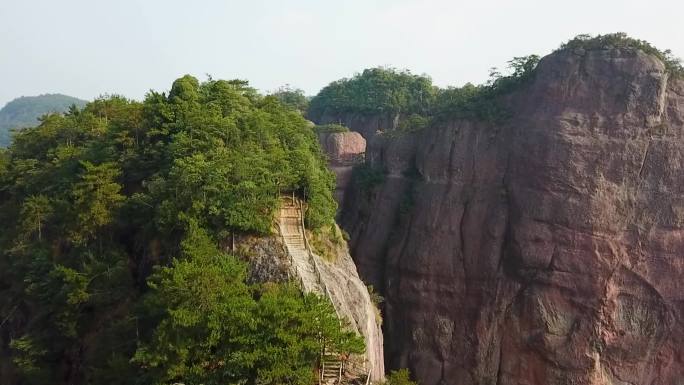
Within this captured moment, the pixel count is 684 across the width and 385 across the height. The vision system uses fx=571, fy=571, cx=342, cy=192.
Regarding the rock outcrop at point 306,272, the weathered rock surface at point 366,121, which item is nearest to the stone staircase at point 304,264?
the rock outcrop at point 306,272

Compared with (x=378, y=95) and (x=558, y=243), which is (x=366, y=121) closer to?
(x=378, y=95)

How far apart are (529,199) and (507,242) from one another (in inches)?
69.2

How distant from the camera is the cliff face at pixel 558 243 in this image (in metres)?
18.8

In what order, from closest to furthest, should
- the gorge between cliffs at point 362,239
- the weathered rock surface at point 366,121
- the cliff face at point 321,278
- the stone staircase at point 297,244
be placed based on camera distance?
the gorge between cliffs at point 362,239, the cliff face at point 321,278, the stone staircase at point 297,244, the weathered rock surface at point 366,121

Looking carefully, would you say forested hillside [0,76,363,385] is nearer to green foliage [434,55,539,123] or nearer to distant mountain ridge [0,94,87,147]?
green foliage [434,55,539,123]

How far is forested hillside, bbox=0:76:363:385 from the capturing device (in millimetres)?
9680

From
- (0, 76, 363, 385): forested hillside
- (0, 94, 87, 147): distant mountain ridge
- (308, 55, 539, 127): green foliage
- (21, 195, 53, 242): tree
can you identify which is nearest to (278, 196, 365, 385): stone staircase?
(0, 76, 363, 385): forested hillside

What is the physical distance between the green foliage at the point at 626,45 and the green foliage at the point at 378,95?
17.9 m

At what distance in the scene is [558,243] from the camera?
19328mm

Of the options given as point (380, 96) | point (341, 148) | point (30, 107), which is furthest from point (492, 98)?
point (30, 107)

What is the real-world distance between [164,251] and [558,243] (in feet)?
42.4

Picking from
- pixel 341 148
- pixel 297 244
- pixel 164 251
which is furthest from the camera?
pixel 341 148

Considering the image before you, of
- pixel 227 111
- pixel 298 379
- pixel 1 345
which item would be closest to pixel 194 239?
pixel 298 379

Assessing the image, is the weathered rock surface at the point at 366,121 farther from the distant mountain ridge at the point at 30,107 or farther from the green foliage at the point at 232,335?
the distant mountain ridge at the point at 30,107
